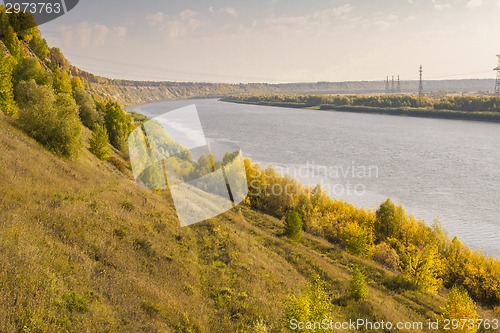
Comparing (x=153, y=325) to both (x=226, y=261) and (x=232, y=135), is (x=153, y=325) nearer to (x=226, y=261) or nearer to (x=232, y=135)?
(x=226, y=261)

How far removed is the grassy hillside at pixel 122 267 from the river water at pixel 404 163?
30541 millimetres

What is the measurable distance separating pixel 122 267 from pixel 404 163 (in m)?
85.6

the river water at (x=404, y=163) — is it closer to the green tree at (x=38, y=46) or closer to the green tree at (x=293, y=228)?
the green tree at (x=293, y=228)

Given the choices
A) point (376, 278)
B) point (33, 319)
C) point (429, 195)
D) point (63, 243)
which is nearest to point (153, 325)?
point (33, 319)

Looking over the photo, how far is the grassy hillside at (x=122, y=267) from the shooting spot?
12516mm

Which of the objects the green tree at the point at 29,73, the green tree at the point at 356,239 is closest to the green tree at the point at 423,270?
the green tree at the point at 356,239

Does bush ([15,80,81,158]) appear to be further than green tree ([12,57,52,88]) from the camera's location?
No

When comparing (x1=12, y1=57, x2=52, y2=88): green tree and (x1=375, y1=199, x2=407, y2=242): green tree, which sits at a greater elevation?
(x1=12, y1=57, x2=52, y2=88): green tree

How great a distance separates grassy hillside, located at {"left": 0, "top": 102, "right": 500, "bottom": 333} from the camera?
1252 cm

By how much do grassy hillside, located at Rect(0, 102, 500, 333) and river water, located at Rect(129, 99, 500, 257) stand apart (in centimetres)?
3054

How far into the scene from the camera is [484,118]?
154m

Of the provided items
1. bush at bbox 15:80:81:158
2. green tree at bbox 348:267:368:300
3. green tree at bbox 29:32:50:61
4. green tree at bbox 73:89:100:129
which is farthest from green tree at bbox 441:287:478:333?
green tree at bbox 29:32:50:61

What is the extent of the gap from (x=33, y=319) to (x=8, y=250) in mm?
3443

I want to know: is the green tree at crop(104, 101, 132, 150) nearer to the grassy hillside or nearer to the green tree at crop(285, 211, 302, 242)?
the grassy hillside
